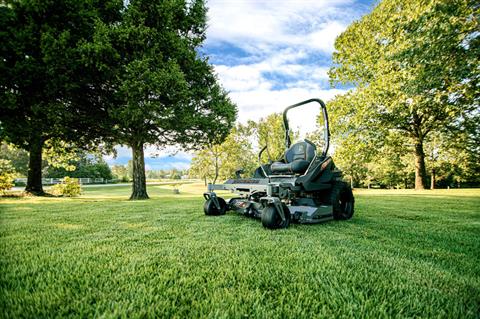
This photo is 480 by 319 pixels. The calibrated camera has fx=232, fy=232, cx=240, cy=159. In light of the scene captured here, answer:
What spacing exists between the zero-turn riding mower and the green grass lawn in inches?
21.5

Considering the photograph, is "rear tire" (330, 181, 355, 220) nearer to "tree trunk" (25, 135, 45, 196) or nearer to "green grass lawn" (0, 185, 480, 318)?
"green grass lawn" (0, 185, 480, 318)

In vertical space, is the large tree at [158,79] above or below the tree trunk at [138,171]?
above

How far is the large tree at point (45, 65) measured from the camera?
9.73 m

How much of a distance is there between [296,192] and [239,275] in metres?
3.12

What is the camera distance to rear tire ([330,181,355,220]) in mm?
5105

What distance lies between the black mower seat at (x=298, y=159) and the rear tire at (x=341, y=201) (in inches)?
34.0

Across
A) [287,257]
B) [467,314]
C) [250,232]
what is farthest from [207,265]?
[467,314]

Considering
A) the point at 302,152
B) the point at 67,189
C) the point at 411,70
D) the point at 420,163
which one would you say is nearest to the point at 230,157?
the point at 67,189

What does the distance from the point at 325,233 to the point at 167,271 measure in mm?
2769

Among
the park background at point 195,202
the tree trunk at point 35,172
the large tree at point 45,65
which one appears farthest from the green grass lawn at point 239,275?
the tree trunk at point 35,172

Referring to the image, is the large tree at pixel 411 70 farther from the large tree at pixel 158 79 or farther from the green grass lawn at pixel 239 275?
the large tree at pixel 158 79

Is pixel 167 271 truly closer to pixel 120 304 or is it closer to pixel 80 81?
pixel 120 304

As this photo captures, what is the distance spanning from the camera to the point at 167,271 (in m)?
2.20

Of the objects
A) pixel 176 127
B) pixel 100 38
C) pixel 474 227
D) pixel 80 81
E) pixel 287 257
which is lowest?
pixel 474 227
